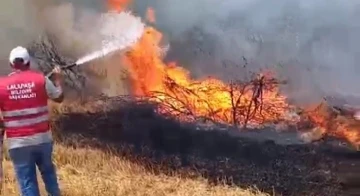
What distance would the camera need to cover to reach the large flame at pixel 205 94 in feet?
33.8

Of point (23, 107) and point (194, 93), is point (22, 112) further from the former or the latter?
point (194, 93)

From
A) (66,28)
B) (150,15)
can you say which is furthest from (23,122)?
(66,28)

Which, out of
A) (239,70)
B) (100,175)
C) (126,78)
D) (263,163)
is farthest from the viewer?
(126,78)

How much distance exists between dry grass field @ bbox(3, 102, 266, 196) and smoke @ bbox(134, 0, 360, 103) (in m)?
2.05

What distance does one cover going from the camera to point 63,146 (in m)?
11.1

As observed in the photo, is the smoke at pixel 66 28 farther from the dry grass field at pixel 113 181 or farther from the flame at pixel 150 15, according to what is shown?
the dry grass field at pixel 113 181

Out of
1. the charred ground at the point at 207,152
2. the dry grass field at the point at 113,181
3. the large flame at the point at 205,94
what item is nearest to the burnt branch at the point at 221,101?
the large flame at the point at 205,94

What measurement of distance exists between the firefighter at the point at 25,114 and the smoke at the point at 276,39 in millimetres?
4427

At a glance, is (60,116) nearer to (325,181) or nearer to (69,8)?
(69,8)

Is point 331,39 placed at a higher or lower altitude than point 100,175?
higher

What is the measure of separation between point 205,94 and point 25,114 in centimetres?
456

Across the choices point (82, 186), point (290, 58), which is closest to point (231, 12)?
point (290, 58)

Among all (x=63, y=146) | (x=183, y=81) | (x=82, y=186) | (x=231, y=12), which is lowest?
(x=82, y=186)

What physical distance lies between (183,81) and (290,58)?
183 cm
